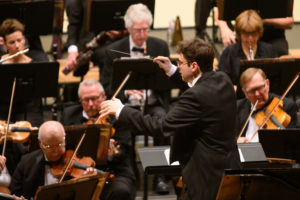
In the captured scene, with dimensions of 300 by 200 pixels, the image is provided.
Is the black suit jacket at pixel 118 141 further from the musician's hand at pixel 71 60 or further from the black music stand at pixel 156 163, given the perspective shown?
the black music stand at pixel 156 163

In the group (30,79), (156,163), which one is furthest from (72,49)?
(156,163)

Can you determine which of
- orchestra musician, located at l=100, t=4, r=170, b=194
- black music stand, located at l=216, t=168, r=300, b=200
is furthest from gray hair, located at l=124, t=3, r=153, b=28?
black music stand, located at l=216, t=168, r=300, b=200

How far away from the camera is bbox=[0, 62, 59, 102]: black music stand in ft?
15.6

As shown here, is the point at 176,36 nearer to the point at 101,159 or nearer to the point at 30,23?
the point at 30,23

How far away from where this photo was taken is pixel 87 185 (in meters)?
3.34

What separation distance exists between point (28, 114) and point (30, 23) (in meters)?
0.83

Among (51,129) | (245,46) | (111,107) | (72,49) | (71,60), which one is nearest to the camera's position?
(111,107)

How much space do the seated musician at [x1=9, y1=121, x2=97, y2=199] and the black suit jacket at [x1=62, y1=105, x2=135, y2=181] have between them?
67 cm

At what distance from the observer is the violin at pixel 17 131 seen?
4582mm

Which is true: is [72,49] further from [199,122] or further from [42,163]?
[199,122]

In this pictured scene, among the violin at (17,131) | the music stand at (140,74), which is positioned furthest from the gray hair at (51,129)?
the music stand at (140,74)

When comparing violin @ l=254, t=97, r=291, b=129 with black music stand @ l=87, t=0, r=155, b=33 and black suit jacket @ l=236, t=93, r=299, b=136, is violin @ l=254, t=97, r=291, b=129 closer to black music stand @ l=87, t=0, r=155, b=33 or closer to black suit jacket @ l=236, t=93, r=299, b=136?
black suit jacket @ l=236, t=93, r=299, b=136

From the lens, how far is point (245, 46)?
5.36m

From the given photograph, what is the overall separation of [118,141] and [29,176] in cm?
92
